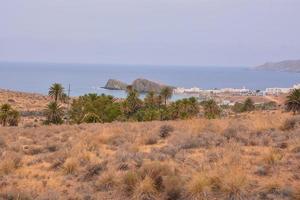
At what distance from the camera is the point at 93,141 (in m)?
13.7

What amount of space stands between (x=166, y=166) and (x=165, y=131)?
6035 mm

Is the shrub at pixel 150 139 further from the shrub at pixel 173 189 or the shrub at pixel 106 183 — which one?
the shrub at pixel 173 189

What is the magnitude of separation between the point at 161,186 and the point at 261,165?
2.43m

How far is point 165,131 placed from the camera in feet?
50.5

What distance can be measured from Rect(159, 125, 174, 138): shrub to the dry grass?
228 millimetres

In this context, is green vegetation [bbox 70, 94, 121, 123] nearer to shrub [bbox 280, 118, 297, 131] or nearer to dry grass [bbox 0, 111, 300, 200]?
dry grass [bbox 0, 111, 300, 200]

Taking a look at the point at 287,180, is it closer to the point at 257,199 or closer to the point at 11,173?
the point at 257,199

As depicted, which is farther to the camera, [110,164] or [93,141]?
[93,141]

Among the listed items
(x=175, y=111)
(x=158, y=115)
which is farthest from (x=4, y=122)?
(x=175, y=111)

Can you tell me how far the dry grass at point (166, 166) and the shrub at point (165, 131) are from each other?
0.75 feet

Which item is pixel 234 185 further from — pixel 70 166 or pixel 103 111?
pixel 103 111

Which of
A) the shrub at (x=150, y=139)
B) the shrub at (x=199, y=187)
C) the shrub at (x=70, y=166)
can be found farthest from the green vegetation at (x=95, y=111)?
the shrub at (x=199, y=187)

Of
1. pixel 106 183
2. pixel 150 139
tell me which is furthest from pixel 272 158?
pixel 150 139

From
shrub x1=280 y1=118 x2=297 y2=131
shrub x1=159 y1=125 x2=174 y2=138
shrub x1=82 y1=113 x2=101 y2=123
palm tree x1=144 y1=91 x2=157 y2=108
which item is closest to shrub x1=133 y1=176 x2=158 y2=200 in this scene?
shrub x1=159 y1=125 x2=174 y2=138
